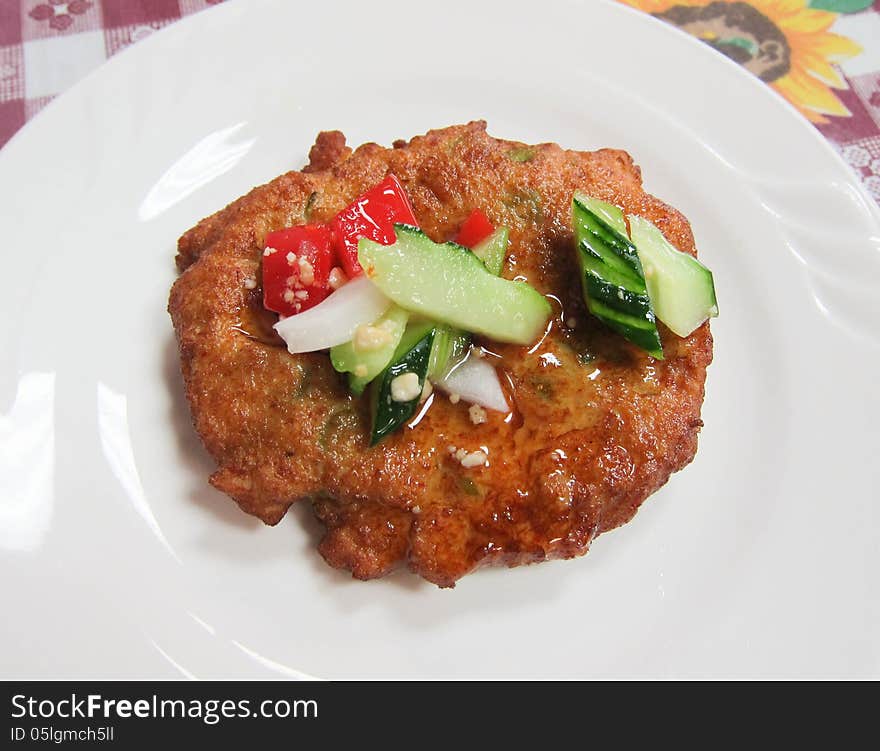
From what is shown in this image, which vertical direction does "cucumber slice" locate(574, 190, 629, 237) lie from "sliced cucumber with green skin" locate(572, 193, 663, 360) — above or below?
above

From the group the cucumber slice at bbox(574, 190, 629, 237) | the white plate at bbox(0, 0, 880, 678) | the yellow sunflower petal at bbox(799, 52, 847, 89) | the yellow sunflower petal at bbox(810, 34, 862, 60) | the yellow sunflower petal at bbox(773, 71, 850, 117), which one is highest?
the yellow sunflower petal at bbox(810, 34, 862, 60)

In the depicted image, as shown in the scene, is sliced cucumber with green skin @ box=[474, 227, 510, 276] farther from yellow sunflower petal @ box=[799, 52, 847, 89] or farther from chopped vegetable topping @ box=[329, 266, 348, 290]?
yellow sunflower petal @ box=[799, 52, 847, 89]

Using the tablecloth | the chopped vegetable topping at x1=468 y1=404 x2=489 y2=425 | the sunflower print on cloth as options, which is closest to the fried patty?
the chopped vegetable topping at x1=468 y1=404 x2=489 y2=425

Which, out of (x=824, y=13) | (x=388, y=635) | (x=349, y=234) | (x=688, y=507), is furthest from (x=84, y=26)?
(x=824, y=13)

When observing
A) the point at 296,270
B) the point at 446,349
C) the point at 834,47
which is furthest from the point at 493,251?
the point at 834,47

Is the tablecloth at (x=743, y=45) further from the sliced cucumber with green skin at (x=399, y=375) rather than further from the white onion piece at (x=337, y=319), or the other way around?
the sliced cucumber with green skin at (x=399, y=375)

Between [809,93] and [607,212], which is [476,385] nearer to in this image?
[607,212]
